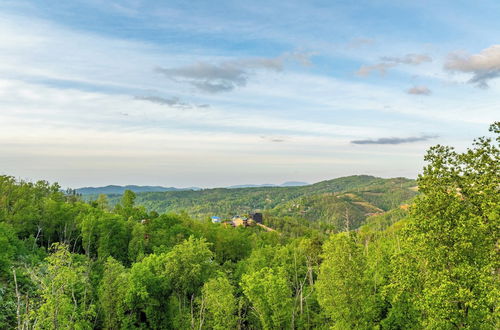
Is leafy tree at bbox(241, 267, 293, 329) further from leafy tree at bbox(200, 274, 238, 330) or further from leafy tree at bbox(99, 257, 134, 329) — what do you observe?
leafy tree at bbox(99, 257, 134, 329)

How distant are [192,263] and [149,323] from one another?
995 centimetres

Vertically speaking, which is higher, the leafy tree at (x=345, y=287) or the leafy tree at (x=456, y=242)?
the leafy tree at (x=456, y=242)

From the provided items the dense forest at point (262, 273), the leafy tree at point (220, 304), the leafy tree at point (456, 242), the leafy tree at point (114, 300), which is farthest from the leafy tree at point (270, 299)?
the leafy tree at point (456, 242)

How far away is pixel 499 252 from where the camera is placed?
21875 mm

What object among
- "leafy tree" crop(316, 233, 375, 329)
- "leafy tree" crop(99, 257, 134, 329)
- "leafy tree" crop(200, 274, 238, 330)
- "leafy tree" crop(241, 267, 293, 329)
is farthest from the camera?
"leafy tree" crop(99, 257, 134, 329)

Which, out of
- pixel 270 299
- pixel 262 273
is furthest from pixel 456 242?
pixel 262 273

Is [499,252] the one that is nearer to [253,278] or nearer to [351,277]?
[351,277]

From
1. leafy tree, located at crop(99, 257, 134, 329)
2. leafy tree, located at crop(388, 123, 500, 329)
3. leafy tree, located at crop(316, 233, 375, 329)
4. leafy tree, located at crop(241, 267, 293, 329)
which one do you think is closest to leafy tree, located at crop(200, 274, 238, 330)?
leafy tree, located at crop(241, 267, 293, 329)

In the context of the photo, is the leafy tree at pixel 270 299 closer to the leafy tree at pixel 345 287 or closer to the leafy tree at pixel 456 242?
the leafy tree at pixel 345 287

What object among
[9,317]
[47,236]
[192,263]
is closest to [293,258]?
[192,263]

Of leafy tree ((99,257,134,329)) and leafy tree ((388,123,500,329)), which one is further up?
leafy tree ((388,123,500,329))

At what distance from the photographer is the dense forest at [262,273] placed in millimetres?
21875

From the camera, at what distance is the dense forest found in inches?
861

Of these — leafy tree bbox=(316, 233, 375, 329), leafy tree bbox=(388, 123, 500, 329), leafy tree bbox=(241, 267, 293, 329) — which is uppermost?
leafy tree bbox=(388, 123, 500, 329)
